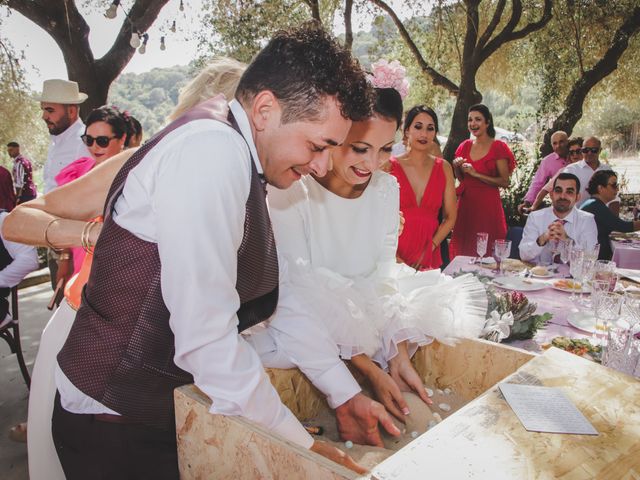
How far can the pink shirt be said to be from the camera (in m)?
7.81

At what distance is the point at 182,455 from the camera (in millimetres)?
1276

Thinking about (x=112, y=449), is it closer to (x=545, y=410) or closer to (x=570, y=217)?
(x=545, y=410)

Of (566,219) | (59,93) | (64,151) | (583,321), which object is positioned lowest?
(583,321)

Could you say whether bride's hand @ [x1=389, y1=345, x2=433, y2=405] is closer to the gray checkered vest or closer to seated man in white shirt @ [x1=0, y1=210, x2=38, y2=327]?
the gray checkered vest

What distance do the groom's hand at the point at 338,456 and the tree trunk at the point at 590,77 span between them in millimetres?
10171

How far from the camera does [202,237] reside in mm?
Result: 983

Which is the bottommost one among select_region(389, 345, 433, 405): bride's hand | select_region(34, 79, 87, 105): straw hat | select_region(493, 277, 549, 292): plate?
select_region(493, 277, 549, 292): plate

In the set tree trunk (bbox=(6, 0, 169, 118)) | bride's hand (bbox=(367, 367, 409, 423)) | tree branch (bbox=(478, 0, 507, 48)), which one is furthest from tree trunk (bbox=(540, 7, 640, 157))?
bride's hand (bbox=(367, 367, 409, 423))

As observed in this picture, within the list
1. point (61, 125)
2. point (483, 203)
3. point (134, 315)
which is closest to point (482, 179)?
point (483, 203)

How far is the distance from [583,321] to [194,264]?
2.25 meters

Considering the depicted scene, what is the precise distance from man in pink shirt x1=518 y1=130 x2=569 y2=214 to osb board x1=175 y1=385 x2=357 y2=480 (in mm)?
7538

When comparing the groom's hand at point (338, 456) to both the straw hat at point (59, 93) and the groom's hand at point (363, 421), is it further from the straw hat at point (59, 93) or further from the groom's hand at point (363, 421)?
the straw hat at point (59, 93)

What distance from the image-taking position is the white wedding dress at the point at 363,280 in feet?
5.79

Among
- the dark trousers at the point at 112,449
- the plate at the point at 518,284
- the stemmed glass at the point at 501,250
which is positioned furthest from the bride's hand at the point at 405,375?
the stemmed glass at the point at 501,250
